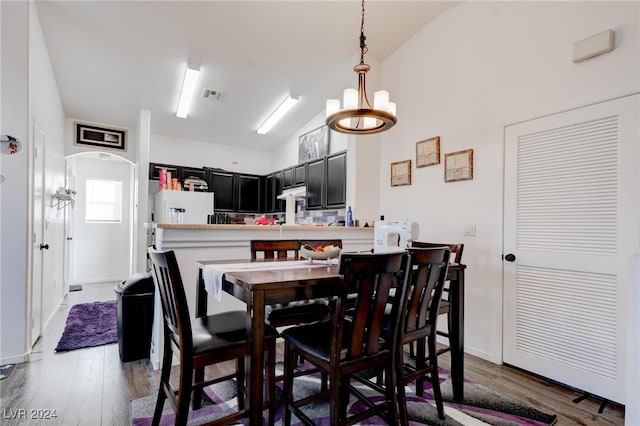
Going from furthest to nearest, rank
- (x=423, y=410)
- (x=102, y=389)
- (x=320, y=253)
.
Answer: (x=102, y=389)
(x=320, y=253)
(x=423, y=410)

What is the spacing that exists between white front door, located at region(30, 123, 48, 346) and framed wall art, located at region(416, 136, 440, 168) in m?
3.79

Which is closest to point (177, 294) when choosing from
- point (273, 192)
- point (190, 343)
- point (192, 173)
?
point (190, 343)

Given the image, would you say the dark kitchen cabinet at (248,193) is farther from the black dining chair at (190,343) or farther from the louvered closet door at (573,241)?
Result: the louvered closet door at (573,241)

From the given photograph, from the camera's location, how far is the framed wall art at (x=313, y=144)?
519 cm

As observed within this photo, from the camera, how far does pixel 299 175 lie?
220 inches

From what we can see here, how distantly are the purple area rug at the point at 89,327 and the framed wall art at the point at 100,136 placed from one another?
104 inches

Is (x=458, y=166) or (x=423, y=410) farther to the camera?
(x=458, y=166)

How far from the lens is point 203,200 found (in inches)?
215

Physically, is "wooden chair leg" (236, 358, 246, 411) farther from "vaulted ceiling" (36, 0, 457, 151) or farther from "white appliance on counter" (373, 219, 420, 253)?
"vaulted ceiling" (36, 0, 457, 151)

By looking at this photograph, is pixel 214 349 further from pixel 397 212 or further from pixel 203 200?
pixel 203 200

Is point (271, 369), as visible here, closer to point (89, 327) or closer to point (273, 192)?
point (89, 327)

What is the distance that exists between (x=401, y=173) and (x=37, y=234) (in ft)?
12.5

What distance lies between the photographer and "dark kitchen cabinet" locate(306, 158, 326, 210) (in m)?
4.92

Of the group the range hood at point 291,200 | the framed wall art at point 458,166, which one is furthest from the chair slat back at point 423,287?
the range hood at point 291,200
